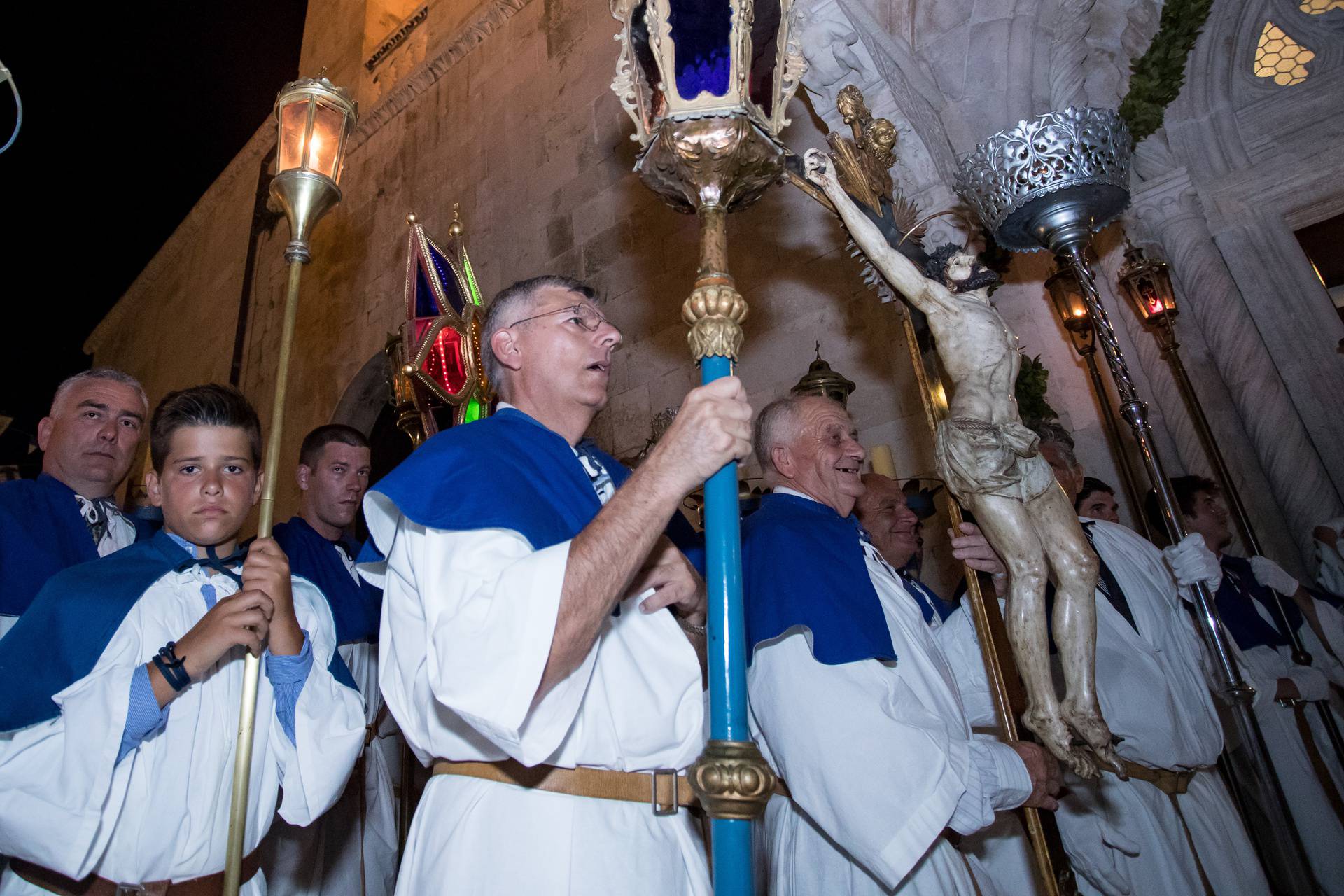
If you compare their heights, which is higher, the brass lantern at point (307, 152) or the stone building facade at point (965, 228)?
the stone building facade at point (965, 228)

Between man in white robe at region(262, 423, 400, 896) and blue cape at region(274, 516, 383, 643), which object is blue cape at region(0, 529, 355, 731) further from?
blue cape at region(274, 516, 383, 643)

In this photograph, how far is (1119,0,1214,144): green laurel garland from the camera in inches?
175

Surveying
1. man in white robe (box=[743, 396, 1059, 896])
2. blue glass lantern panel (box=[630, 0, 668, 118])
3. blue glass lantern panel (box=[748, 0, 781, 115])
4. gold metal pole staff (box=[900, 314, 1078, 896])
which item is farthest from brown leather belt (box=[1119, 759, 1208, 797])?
blue glass lantern panel (box=[630, 0, 668, 118])

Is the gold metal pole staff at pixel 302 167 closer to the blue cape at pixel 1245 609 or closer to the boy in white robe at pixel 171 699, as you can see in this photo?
the boy in white robe at pixel 171 699

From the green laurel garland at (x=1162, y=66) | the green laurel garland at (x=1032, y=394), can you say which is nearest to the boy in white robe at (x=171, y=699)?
the green laurel garland at (x=1032, y=394)

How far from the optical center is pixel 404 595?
5.29ft

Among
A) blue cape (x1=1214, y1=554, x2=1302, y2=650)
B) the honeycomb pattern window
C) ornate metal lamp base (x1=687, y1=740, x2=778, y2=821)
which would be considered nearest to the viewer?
ornate metal lamp base (x1=687, y1=740, x2=778, y2=821)

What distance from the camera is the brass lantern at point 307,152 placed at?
2.24 metres

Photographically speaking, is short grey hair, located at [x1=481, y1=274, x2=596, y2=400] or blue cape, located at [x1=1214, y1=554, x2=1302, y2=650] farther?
blue cape, located at [x1=1214, y1=554, x2=1302, y2=650]

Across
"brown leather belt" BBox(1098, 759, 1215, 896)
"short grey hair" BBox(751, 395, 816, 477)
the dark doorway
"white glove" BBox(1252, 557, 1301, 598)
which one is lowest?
"brown leather belt" BBox(1098, 759, 1215, 896)

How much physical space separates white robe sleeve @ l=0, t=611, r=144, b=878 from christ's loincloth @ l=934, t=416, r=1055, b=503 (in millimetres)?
1973

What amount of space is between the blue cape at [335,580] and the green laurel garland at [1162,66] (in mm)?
4421

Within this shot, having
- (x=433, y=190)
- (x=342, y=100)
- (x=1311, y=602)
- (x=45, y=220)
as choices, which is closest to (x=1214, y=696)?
(x=1311, y=602)

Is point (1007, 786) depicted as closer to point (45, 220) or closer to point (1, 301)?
point (45, 220)
